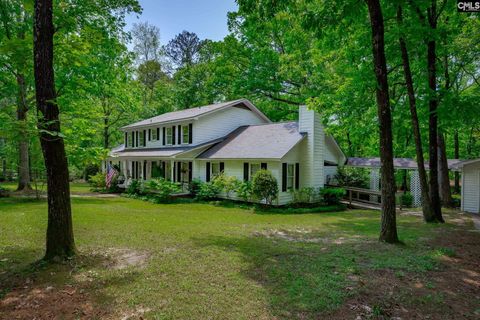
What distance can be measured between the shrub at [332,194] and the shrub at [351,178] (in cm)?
260

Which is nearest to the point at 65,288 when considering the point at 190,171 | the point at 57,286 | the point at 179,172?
the point at 57,286

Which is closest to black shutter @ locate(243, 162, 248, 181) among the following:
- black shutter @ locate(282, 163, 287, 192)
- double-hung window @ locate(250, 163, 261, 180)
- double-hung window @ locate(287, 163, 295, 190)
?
double-hung window @ locate(250, 163, 261, 180)

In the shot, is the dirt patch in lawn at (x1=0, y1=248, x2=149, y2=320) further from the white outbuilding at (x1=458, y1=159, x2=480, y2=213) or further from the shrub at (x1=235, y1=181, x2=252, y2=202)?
the white outbuilding at (x1=458, y1=159, x2=480, y2=213)

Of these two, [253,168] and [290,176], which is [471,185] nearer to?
[290,176]

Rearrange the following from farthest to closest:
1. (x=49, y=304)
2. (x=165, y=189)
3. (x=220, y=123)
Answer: (x=220, y=123), (x=165, y=189), (x=49, y=304)

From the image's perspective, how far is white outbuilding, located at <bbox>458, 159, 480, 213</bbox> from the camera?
15719 mm

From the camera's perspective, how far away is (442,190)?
18.3 metres

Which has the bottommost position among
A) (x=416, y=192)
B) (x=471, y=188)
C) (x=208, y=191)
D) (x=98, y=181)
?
(x=416, y=192)

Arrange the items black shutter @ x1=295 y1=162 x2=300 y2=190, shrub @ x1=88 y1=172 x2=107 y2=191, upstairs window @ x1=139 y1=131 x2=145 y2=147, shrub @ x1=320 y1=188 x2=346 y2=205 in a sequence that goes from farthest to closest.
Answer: upstairs window @ x1=139 y1=131 x2=145 y2=147 < shrub @ x1=88 y1=172 x2=107 y2=191 < black shutter @ x1=295 y1=162 x2=300 y2=190 < shrub @ x1=320 y1=188 x2=346 y2=205

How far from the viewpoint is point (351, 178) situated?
66.0 ft

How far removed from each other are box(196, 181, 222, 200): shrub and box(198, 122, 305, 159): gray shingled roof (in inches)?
73.7

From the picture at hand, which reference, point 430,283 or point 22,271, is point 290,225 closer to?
point 430,283

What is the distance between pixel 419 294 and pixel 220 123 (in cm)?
1909

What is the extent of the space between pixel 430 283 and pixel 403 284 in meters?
→ 0.54
